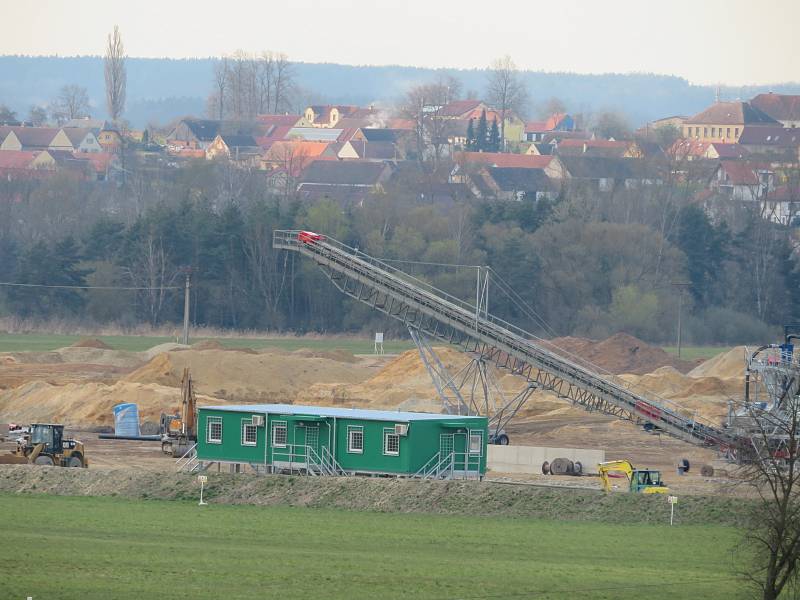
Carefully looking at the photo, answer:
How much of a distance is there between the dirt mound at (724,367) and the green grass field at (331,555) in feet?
174

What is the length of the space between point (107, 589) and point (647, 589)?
11654mm

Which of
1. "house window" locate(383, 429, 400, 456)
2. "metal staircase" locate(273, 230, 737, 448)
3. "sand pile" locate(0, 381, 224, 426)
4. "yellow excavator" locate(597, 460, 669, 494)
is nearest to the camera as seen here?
"house window" locate(383, 429, 400, 456)

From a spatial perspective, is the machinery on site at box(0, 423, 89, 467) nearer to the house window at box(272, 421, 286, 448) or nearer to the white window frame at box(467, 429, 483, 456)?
the house window at box(272, 421, 286, 448)

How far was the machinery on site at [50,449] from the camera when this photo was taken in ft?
187

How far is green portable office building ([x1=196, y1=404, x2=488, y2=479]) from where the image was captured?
52.0 metres

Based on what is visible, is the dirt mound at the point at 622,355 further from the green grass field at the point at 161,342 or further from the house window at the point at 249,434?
the house window at the point at 249,434

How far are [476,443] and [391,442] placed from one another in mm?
3054

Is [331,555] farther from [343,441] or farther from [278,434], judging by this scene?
[278,434]

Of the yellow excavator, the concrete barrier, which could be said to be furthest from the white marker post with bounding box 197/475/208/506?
the concrete barrier

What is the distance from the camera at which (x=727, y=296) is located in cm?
14362

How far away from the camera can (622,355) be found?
10475 centimetres

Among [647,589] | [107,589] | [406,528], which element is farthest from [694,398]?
[107,589]

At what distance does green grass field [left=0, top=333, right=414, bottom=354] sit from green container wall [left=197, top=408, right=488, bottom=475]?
55906 mm

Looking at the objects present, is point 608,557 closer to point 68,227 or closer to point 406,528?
point 406,528
